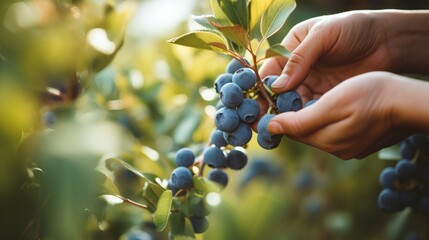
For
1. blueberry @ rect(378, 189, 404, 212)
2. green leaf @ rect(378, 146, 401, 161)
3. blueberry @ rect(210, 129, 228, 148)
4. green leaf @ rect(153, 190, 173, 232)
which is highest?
blueberry @ rect(210, 129, 228, 148)

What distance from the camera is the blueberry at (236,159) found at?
38.9 inches

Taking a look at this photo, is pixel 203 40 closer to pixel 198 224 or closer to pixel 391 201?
pixel 198 224

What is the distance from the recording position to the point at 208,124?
1391 mm

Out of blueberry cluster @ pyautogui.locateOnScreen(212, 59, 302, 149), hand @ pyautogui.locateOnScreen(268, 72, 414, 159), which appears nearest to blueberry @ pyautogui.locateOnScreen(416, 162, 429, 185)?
hand @ pyautogui.locateOnScreen(268, 72, 414, 159)

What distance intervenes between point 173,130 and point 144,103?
13 centimetres

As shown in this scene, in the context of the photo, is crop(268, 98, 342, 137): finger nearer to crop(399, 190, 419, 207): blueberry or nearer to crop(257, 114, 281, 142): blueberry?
crop(257, 114, 281, 142): blueberry

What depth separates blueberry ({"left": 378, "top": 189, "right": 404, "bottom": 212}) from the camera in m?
1.22

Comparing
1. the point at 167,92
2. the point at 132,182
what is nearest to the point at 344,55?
the point at 167,92

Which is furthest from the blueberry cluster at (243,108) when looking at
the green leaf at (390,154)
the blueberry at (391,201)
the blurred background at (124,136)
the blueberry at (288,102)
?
the blueberry at (391,201)

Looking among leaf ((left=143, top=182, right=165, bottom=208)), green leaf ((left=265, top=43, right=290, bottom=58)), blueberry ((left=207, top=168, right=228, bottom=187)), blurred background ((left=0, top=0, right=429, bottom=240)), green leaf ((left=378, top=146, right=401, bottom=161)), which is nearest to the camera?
blurred background ((left=0, top=0, right=429, bottom=240))

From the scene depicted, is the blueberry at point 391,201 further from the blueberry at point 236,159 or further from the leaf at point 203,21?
the leaf at point 203,21

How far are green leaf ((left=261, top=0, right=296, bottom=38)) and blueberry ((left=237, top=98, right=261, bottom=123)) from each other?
15 cm

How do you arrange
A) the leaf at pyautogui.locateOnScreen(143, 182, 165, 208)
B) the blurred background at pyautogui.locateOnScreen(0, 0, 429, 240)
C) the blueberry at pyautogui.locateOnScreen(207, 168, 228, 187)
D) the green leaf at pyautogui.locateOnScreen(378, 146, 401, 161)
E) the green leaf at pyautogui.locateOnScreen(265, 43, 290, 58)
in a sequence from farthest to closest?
the green leaf at pyautogui.locateOnScreen(378, 146, 401, 161)
the blueberry at pyautogui.locateOnScreen(207, 168, 228, 187)
the leaf at pyautogui.locateOnScreen(143, 182, 165, 208)
the green leaf at pyautogui.locateOnScreen(265, 43, 290, 58)
the blurred background at pyautogui.locateOnScreen(0, 0, 429, 240)

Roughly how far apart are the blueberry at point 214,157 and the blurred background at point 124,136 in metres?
0.12
